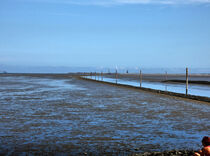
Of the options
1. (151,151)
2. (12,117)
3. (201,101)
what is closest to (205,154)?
(151,151)

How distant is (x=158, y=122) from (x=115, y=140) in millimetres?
2862

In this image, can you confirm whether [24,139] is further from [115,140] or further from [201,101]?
[201,101]

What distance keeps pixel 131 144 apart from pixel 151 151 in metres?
0.66

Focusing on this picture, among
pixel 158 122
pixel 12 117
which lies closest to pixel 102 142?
pixel 158 122

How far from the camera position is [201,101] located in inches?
623

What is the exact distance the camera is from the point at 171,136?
6973mm

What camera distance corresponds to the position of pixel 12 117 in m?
9.91

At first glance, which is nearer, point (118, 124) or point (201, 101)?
point (118, 124)

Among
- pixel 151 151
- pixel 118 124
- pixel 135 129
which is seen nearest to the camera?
pixel 151 151

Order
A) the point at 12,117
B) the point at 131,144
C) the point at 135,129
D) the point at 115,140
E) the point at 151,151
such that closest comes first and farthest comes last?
1. the point at 151,151
2. the point at 131,144
3. the point at 115,140
4. the point at 135,129
5. the point at 12,117

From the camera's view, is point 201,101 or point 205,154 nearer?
point 205,154

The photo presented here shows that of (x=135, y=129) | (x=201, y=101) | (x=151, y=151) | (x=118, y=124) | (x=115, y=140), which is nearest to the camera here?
(x=151, y=151)

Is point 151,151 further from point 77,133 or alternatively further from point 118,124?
point 118,124

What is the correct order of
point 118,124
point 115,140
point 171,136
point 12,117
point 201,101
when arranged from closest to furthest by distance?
point 115,140 → point 171,136 → point 118,124 → point 12,117 → point 201,101
